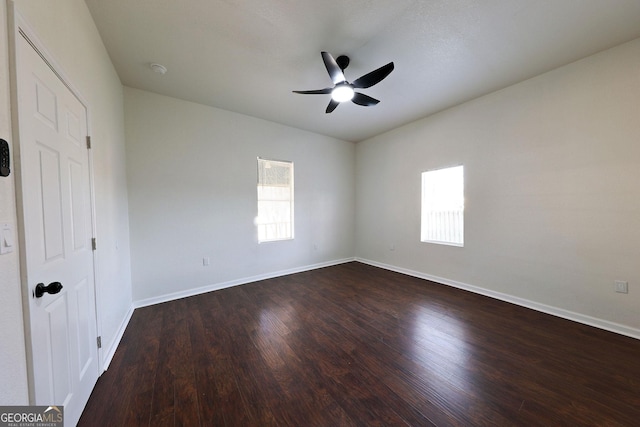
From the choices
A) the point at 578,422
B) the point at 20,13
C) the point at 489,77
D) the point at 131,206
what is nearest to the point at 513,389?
the point at 578,422

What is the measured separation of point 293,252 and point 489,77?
4074mm

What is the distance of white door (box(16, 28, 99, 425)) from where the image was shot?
1.02m

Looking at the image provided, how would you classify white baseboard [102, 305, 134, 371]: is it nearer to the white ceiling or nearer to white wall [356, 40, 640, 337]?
the white ceiling

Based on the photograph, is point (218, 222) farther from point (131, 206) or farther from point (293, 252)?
point (293, 252)

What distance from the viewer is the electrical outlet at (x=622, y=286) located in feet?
7.50

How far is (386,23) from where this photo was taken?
6.45 ft

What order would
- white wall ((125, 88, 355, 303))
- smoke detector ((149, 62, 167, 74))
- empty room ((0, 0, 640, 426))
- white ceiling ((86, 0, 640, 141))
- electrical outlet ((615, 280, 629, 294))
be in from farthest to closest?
white wall ((125, 88, 355, 303))
smoke detector ((149, 62, 167, 74))
electrical outlet ((615, 280, 629, 294))
white ceiling ((86, 0, 640, 141))
empty room ((0, 0, 640, 426))

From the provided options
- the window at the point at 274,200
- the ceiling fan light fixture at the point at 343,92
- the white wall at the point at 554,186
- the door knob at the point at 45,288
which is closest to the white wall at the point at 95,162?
the door knob at the point at 45,288

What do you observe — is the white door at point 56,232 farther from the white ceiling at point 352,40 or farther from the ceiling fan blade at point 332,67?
the ceiling fan blade at point 332,67

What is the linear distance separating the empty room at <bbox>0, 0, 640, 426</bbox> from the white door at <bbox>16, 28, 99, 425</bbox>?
0.02 metres

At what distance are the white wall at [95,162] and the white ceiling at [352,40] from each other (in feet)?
1.23

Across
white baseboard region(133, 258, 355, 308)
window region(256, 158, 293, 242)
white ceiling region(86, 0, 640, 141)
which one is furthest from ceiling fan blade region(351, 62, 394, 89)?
white baseboard region(133, 258, 355, 308)

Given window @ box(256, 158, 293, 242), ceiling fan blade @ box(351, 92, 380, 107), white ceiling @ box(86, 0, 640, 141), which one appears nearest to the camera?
white ceiling @ box(86, 0, 640, 141)

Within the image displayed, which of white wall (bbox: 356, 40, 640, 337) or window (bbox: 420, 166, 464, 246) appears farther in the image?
window (bbox: 420, 166, 464, 246)
